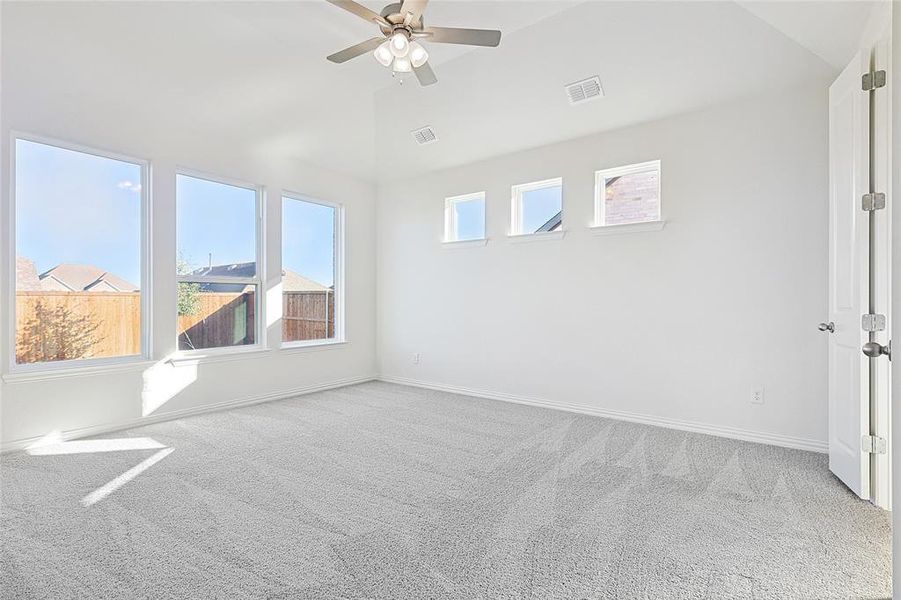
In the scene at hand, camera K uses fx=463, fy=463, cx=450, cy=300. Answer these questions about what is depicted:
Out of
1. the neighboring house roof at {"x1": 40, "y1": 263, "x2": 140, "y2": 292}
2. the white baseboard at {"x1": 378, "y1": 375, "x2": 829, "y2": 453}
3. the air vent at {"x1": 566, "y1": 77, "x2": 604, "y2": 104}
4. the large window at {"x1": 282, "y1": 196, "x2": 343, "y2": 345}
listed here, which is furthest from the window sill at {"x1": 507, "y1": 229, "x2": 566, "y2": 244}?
the neighboring house roof at {"x1": 40, "y1": 263, "x2": 140, "y2": 292}

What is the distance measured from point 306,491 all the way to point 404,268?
141 inches

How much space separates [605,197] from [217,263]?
12.7 feet

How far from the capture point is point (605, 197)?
174 inches

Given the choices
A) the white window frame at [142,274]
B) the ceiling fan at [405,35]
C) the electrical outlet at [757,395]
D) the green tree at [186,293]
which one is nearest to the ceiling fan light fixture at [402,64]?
the ceiling fan at [405,35]

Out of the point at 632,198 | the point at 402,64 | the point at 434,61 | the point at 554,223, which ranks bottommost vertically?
the point at 554,223

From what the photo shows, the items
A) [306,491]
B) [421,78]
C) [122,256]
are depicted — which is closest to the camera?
[306,491]

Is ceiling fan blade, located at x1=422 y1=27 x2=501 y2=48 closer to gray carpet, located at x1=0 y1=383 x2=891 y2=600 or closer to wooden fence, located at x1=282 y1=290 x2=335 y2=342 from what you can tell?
gray carpet, located at x1=0 y1=383 x2=891 y2=600

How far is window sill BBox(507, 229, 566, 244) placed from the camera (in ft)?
15.1

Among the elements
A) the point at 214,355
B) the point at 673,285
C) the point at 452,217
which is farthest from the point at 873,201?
the point at 214,355

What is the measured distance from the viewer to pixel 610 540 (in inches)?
83.4

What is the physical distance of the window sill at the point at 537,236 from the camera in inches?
181

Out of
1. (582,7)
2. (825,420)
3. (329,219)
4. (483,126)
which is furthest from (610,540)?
A: (329,219)

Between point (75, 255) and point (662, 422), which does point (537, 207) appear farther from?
point (75, 255)

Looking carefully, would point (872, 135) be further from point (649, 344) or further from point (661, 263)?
point (649, 344)
